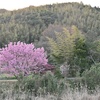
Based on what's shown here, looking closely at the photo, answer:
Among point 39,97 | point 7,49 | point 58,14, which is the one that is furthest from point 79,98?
point 58,14

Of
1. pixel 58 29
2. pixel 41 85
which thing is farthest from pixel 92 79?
pixel 58 29

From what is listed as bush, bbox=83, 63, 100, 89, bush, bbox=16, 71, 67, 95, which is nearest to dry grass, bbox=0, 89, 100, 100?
bush, bbox=16, 71, 67, 95

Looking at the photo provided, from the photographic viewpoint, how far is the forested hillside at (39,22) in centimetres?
5394

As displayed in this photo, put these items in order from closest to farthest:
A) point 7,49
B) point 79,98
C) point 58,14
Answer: point 79,98 → point 7,49 → point 58,14

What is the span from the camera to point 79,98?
681 centimetres

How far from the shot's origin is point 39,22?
66625mm

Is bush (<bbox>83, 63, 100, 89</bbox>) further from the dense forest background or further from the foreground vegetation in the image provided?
the dense forest background

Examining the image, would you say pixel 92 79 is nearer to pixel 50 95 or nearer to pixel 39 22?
pixel 50 95

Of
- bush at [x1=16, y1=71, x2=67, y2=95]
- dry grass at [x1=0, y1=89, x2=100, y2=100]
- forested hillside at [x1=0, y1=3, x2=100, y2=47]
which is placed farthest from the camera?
forested hillside at [x1=0, y1=3, x2=100, y2=47]

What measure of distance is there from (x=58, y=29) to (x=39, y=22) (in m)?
24.0

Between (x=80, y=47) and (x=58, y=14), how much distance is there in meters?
64.9

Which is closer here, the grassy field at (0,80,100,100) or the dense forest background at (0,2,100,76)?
the grassy field at (0,80,100,100)

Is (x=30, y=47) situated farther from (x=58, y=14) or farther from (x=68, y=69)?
(x=58, y=14)

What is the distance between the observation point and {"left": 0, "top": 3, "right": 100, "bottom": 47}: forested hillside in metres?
53.9
